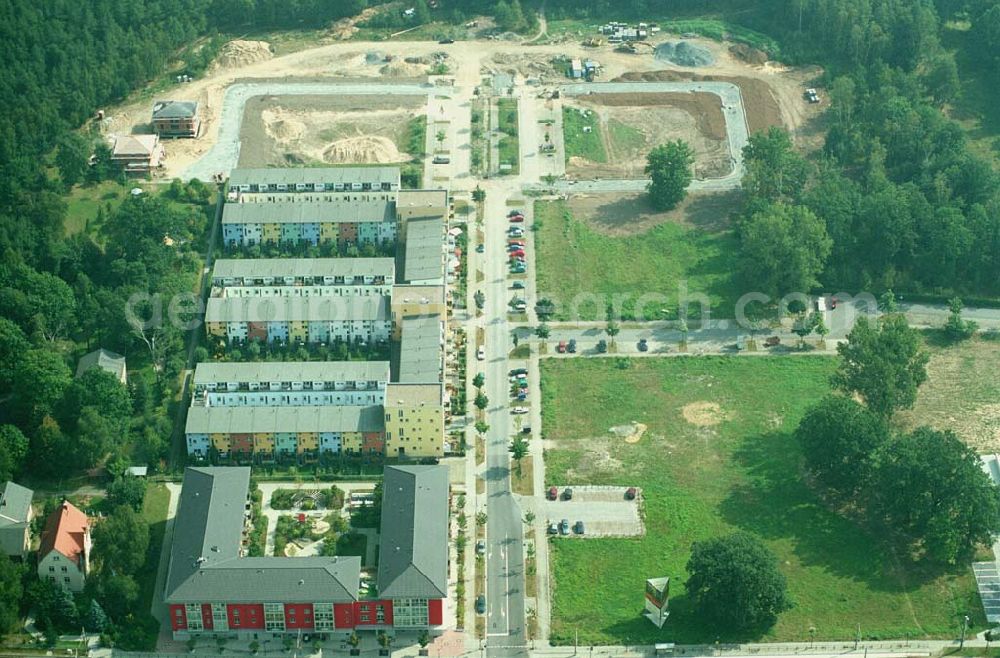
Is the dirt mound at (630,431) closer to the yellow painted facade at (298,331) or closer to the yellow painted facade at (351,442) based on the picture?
the yellow painted facade at (351,442)

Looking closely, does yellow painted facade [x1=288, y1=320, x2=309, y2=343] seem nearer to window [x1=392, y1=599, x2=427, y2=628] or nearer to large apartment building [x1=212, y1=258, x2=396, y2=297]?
large apartment building [x1=212, y1=258, x2=396, y2=297]

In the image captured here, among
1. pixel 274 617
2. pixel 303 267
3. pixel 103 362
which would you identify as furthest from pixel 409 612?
pixel 303 267

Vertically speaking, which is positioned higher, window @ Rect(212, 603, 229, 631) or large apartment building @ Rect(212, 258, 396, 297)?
large apartment building @ Rect(212, 258, 396, 297)

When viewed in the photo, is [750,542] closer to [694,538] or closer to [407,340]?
[694,538]

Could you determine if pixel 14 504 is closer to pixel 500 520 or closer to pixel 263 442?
pixel 263 442

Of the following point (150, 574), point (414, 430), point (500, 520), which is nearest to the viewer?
point (150, 574)

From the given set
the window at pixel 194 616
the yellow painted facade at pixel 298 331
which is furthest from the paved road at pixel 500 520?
the window at pixel 194 616

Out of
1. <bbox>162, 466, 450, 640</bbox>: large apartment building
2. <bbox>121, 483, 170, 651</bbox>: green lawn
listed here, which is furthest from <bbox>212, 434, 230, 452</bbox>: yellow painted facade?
<bbox>162, 466, 450, 640</bbox>: large apartment building
